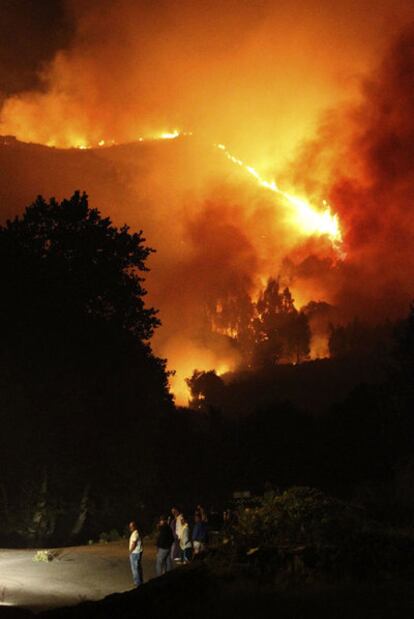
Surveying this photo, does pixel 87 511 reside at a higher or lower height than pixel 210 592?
higher

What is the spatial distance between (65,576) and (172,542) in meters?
3.57

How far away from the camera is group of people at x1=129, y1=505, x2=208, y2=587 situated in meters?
17.6

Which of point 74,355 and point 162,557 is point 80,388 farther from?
point 162,557

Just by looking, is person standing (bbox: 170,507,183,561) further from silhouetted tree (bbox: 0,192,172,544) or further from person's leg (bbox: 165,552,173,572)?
silhouetted tree (bbox: 0,192,172,544)

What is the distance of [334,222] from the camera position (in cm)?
15875

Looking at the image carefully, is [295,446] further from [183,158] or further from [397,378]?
[183,158]

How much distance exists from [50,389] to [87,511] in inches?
260

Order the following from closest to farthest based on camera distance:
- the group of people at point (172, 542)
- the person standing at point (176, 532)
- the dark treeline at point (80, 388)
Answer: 1. the group of people at point (172, 542)
2. the person standing at point (176, 532)
3. the dark treeline at point (80, 388)

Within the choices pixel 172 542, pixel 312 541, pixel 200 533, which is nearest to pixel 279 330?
pixel 200 533

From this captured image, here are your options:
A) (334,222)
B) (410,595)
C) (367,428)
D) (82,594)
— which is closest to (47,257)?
(82,594)

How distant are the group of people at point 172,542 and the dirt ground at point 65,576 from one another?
0.73 meters

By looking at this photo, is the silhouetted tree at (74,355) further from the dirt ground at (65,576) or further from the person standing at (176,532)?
the person standing at (176,532)

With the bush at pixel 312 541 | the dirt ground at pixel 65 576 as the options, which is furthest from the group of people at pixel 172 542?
the bush at pixel 312 541

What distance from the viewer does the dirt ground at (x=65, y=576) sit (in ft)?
53.3
